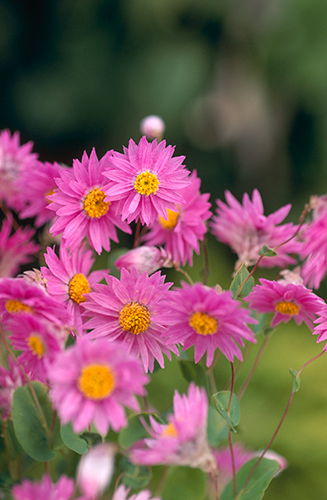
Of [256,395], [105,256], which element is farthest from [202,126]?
[256,395]

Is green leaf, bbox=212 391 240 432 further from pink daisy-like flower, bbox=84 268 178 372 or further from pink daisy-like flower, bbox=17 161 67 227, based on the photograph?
pink daisy-like flower, bbox=17 161 67 227

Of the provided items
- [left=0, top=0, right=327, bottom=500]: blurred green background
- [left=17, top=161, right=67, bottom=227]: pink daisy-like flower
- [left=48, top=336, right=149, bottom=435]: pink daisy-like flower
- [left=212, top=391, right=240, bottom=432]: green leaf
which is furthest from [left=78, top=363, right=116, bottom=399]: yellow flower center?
[left=0, top=0, right=327, bottom=500]: blurred green background

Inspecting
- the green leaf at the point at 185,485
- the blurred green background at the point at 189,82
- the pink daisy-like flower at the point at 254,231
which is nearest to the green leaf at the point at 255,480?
the green leaf at the point at 185,485

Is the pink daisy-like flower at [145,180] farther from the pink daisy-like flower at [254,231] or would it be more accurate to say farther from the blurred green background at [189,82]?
the blurred green background at [189,82]

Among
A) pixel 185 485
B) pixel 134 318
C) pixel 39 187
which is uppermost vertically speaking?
pixel 39 187

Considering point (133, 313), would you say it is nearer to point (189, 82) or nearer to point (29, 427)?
point (29, 427)

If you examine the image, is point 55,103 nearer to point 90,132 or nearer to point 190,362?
point 90,132

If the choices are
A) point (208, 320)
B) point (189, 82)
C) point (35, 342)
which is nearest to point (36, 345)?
point (35, 342)
